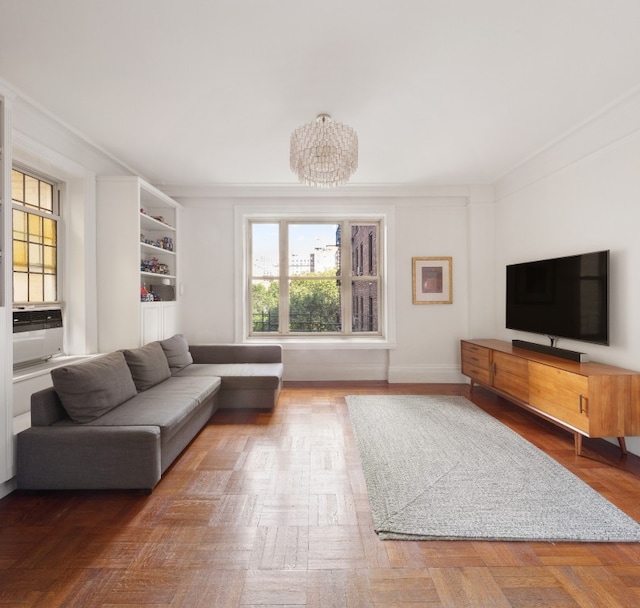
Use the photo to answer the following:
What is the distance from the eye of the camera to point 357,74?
2420mm

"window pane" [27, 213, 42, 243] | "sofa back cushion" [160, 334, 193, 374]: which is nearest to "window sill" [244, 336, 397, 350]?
"sofa back cushion" [160, 334, 193, 374]

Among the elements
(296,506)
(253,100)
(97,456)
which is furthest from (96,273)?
(296,506)

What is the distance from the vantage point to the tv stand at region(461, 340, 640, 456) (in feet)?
8.66

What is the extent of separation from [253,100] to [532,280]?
3351 millimetres

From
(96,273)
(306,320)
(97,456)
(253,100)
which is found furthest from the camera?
(306,320)

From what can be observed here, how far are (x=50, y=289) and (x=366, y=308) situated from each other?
383cm

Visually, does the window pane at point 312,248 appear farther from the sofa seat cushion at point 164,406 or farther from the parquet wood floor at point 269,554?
the parquet wood floor at point 269,554

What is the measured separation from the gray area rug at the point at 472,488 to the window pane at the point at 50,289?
10.3 ft

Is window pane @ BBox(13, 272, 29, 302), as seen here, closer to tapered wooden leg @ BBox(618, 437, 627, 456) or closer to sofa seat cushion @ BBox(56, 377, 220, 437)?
sofa seat cushion @ BBox(56, 377, 220, 437)

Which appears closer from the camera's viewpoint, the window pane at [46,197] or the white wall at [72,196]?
the white wall at [72,196]

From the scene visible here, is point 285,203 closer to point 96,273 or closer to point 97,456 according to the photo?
point 96,273

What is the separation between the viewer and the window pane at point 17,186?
9.68 feet

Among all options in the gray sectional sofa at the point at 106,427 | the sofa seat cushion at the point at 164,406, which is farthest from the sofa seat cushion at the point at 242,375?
the gray sectional sofa at the point at 106,427

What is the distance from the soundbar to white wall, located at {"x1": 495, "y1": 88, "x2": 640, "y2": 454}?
0.17 meters
